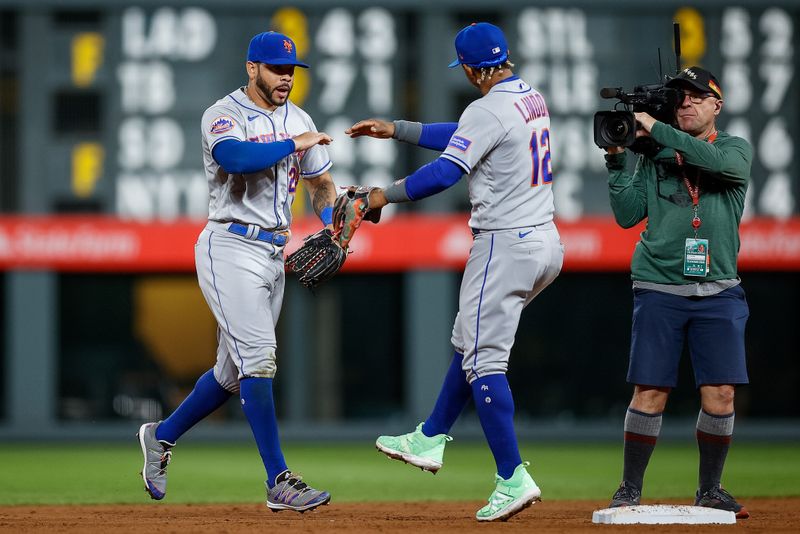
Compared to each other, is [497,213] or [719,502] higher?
[497,213]

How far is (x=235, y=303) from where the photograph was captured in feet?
Answer: 20.2

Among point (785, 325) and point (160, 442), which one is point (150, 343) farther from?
point (160, 442)

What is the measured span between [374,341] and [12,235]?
3864 mm

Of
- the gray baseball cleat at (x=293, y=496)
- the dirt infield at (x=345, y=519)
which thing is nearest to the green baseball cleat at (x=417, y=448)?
the dirt infield at (x=345, y=519)

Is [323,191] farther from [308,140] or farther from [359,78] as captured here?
[359,78]

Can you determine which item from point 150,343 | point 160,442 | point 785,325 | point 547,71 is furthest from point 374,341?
point 160,442

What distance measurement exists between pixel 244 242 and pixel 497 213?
Answer: 119 centimetres

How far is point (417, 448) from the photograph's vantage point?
6.19 metres

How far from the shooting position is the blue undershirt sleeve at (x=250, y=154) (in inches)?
234

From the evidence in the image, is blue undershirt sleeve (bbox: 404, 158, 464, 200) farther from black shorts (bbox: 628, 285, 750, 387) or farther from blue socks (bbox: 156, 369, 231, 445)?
blue socks (bbox: 156, 369, 231, 445)

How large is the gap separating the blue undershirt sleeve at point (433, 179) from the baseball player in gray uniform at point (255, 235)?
505 millimetres

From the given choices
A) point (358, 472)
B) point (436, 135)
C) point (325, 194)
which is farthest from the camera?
point (358, 472)

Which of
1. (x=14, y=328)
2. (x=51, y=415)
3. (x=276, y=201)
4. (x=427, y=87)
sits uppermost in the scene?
(x=427, y=87)

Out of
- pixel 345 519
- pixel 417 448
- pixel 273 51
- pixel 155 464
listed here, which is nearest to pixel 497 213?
pixel 417 448
